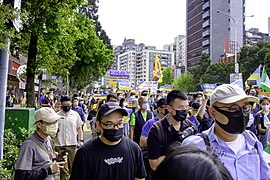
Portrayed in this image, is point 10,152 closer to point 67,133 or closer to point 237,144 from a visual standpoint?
point 67,133

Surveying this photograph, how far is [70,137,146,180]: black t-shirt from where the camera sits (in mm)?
2688

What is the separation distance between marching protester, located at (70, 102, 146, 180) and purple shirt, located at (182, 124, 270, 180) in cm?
78

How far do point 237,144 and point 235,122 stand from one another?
0.17 metres

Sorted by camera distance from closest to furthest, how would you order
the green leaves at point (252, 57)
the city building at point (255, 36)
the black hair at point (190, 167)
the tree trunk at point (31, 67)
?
the black hair at point (190, 167) → the tree trunk at point (31, 67) → the green leaves at point (252, 57) → the city building at point (255, 36)

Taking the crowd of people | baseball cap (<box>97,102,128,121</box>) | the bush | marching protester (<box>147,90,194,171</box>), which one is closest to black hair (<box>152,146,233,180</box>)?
the crowd of people

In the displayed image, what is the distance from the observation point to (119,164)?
275 cm

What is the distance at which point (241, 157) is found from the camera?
7.27ft

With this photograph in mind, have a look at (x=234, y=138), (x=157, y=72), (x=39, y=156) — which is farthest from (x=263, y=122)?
(x=157, y=72)

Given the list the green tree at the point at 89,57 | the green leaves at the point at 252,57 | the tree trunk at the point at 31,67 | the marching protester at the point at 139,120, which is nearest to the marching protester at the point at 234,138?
the marching protester at the point at 139,120

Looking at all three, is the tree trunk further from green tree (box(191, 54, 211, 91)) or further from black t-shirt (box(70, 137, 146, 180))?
green tree (box(191, 54, 211, 91))

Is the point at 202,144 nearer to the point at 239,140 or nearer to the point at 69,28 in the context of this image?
the point at 239,140

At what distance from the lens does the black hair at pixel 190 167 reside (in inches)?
41.0

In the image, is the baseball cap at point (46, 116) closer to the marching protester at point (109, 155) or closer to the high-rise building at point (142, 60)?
the marching protester at point (109, 155)

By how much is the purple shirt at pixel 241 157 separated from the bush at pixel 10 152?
3251 millimetres
